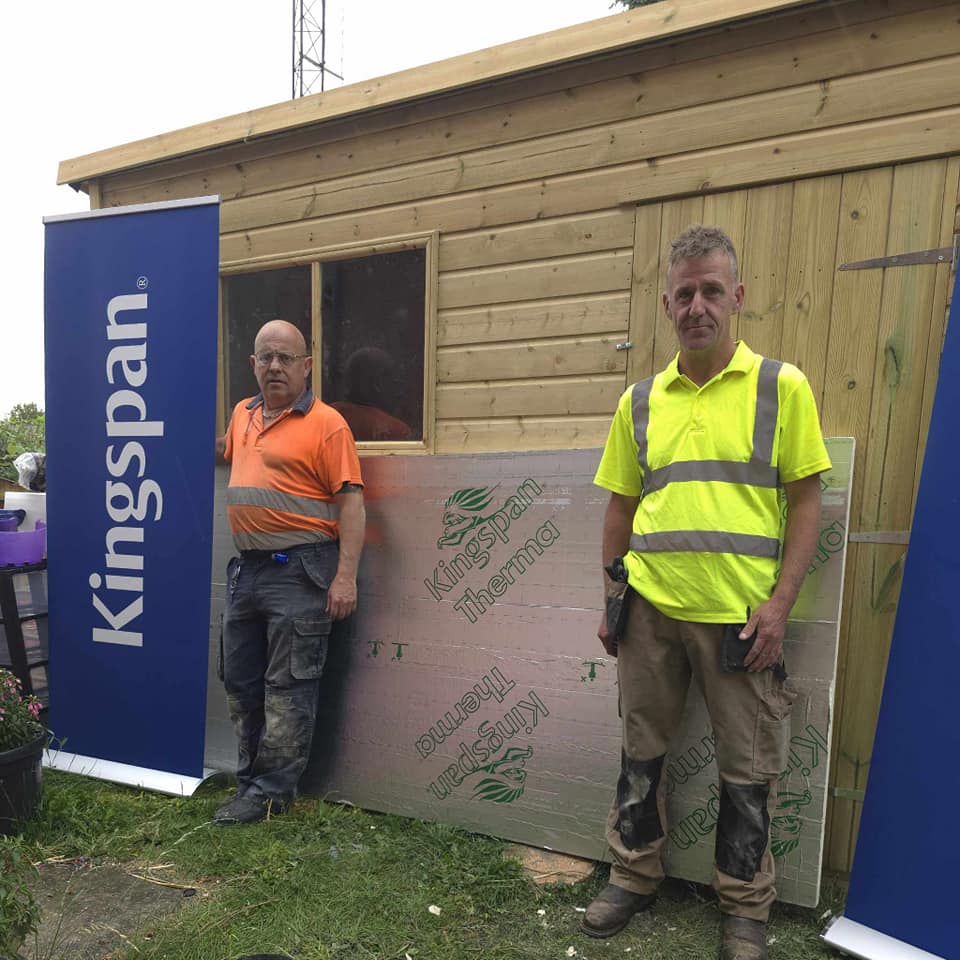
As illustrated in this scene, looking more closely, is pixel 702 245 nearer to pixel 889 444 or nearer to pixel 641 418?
pixel 641 418

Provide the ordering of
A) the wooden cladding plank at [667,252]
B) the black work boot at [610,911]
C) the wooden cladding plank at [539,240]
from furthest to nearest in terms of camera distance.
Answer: the wooden cladding plank at [539,240], the wooden cladding plank at [667,252], the black work boot at [610,911]

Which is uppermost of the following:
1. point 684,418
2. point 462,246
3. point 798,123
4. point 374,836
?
point 798,123

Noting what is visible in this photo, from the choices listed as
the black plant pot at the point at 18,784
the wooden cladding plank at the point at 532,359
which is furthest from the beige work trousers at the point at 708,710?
the black plant pot at the point at 18,784

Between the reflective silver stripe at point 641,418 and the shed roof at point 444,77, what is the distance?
1.35m

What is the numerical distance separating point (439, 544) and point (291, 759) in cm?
107

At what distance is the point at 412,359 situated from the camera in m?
3.33

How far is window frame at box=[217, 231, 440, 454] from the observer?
10.5ft

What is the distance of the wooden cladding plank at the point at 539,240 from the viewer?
2.79 m

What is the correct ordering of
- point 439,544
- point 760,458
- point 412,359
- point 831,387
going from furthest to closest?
1. point 412,359
2. point 439,544
3. point 831,387
4. point 760,458

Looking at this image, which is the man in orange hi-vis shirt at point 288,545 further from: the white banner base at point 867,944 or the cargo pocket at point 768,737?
the white banner base at point 867,944

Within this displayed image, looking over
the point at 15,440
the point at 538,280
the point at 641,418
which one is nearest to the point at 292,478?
the point at 538,280

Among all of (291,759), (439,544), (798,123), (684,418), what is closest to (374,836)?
(291,759)

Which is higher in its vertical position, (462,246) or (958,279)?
(462,246)

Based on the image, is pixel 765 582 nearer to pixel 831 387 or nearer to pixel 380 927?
pixel 831 387
